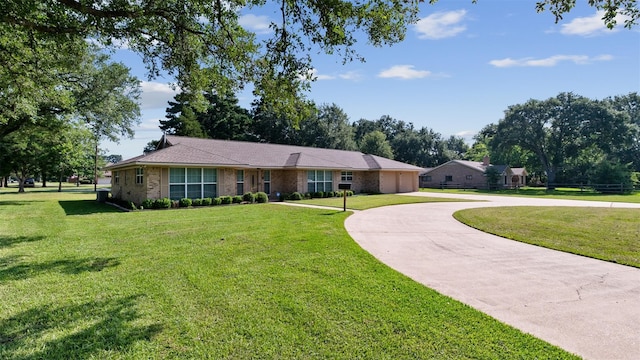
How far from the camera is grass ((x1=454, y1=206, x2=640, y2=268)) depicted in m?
7.23

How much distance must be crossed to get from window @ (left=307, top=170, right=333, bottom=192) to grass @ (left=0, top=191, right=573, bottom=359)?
1648 cm

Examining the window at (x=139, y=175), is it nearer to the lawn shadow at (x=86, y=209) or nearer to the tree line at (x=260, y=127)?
the lawn shadow at (x=86, y=209)

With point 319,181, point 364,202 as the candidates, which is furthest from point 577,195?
point 319,181

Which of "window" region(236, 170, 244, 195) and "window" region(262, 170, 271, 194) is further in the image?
"window" region(262, 170, 271, 194)

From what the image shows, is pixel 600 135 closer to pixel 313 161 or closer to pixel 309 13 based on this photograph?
pixel 313 161

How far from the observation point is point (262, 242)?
799cm

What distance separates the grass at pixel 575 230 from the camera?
7.23m

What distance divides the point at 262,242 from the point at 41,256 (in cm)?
452

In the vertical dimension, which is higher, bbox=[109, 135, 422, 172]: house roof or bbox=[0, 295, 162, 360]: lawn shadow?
bbox=[109, 135, 422, 172]: house roof

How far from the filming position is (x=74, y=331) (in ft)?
11.7

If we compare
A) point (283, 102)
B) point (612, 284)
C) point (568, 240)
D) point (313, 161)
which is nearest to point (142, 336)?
point (283, 102)

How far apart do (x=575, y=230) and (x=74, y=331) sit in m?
11.8

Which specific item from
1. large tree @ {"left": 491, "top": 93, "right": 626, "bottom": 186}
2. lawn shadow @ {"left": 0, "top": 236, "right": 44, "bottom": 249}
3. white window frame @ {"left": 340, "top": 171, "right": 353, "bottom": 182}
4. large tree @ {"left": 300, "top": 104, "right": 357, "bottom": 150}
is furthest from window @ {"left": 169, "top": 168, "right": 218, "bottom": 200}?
large tree @ {"left": 491, "top": 93, "right": 626, "bottom": 186}

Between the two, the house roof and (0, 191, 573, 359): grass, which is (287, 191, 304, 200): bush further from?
(0, 191, 573, 359): grass
